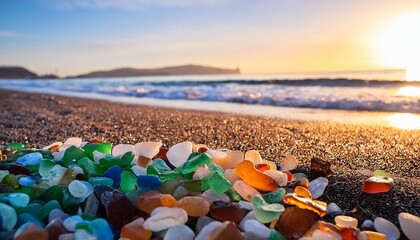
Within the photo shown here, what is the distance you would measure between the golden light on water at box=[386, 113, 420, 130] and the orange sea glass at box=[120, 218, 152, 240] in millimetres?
2786

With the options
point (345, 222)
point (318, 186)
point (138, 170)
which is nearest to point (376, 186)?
point (318, 186)

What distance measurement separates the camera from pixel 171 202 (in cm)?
114

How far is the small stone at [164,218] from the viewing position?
103 cm

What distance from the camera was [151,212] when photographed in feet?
3.64

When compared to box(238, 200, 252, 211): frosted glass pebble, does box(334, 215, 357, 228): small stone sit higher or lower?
lower

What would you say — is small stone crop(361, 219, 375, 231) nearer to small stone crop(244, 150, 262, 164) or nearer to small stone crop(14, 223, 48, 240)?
small stone crop(244, 150, 262, 164)

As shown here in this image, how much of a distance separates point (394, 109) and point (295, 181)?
3803 millimetres

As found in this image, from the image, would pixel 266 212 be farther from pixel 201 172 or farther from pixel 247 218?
pixel 201 172

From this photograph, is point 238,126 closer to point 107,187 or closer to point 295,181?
point 295,181

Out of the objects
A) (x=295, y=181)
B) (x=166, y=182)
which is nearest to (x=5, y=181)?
(x=166, y=182)

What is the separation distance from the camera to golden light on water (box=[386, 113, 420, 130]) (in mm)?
3363

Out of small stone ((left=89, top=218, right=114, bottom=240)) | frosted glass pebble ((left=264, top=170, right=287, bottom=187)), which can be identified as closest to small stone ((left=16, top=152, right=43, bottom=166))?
small stone ((left=89, top=218, right=114, bottom=240))

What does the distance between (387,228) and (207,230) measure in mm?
541

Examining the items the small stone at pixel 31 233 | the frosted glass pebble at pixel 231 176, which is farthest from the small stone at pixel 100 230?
the frosted glass pebble at pixel 231 176
